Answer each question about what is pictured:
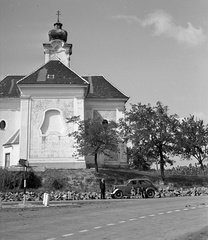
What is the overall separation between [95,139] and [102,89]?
1239cm

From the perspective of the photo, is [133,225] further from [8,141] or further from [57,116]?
[8,141]

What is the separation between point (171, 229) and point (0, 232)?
5235 millimetres

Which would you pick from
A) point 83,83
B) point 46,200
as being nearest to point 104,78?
point 83,83

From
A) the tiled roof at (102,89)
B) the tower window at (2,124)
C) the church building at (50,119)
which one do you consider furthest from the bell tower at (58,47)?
the tower window at (2,124)

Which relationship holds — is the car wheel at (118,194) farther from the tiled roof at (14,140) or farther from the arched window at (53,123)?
the tiled roof at (14,140)

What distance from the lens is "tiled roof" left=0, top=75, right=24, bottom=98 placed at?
1921 inches

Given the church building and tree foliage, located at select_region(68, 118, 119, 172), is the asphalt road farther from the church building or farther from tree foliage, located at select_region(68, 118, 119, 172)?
the church building

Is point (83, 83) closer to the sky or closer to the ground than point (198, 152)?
closer to the sky

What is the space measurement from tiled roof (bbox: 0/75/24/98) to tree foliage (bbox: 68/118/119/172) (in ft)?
43.6

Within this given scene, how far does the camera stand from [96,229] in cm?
1192

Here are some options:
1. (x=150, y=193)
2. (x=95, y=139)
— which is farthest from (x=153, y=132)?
(x=150, y=193)

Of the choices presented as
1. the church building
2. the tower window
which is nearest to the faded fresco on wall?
the church building

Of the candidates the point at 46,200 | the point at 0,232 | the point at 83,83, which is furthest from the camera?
the point at 83,83

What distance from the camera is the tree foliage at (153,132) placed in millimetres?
37281
